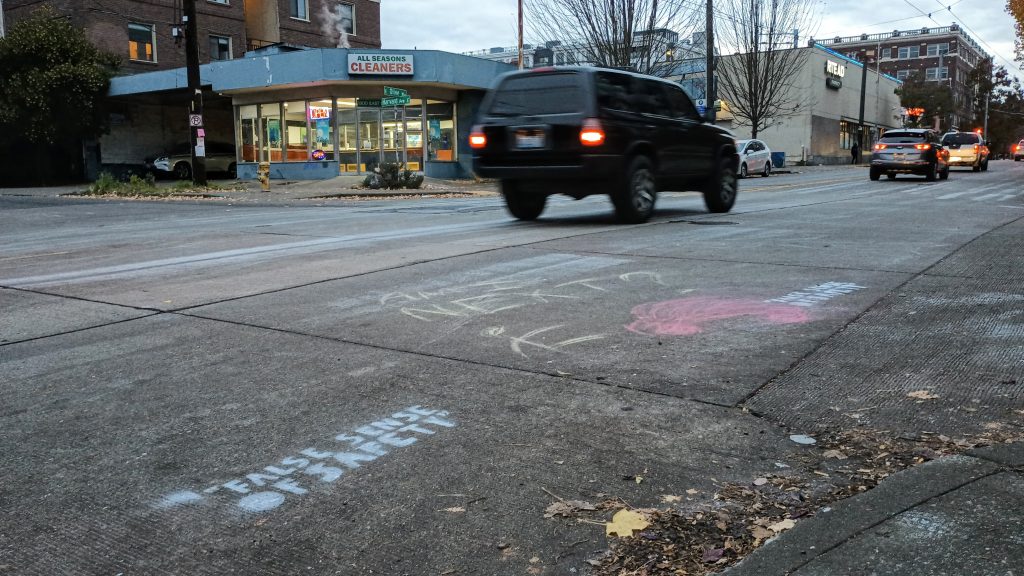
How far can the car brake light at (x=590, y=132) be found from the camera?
34.6ft

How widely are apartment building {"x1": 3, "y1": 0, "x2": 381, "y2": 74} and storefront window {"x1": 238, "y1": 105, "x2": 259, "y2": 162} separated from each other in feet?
14.0

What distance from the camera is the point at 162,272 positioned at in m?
7.54

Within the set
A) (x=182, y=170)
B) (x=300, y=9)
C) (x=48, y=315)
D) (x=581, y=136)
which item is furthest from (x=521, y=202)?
(x=300, y=9)

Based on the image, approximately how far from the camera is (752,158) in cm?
3431

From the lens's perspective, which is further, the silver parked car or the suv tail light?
the silver parked car

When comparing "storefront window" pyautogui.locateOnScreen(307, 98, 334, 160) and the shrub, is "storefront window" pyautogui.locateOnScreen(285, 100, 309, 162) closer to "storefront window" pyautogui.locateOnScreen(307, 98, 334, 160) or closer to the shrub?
"storefront window" pyautogui.locateOnScreen(307, 98, 334, 160)

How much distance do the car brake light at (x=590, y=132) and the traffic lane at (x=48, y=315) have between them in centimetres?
633

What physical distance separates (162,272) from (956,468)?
6.69 m

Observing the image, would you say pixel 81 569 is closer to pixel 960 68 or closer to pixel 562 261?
pixel 562 261

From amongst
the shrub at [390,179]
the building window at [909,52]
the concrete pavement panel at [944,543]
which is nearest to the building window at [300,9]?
the shrub at [390,179]

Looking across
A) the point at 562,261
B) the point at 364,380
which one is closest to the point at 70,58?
the point at 562,261

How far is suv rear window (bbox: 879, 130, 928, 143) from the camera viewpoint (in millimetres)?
26031

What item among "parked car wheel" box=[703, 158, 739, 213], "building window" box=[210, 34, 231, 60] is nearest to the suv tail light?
"parked car wheel" box=[703, 158, 739, 213]

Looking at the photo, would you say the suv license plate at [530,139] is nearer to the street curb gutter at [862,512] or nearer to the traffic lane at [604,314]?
the traffic lane at [604,314]
